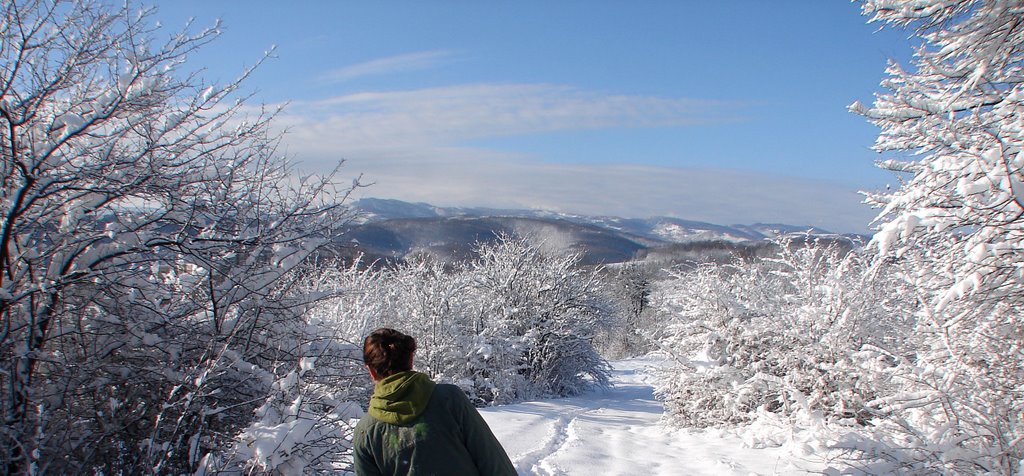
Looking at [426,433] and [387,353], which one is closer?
[426,433]

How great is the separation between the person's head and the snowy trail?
4.49 meters

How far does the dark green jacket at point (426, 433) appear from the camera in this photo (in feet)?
8.21

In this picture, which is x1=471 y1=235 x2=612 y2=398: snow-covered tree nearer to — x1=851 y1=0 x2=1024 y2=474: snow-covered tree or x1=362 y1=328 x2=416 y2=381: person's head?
x1=851 y1=0 x2=1024 y2=474: snow-covered tree

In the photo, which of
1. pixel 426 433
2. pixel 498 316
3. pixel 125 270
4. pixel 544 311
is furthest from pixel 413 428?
pixel 544 311

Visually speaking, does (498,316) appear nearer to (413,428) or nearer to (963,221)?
(963,221)

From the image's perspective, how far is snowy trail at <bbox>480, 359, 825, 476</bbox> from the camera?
676 centimetres

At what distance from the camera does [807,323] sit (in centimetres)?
949

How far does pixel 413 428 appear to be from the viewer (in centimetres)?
252

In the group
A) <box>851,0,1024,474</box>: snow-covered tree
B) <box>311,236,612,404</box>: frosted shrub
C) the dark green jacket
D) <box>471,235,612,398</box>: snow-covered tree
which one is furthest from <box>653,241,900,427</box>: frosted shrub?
<box>471,235,612,398</box>: snow-covered tree

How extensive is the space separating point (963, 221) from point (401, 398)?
161 inches

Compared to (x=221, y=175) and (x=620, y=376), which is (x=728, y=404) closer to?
(x=221, y=175)

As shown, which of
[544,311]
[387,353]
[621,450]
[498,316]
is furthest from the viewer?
[544,311]

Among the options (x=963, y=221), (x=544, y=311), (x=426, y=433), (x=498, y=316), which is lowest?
(x=498, y=316)

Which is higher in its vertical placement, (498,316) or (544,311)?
(544,311)
